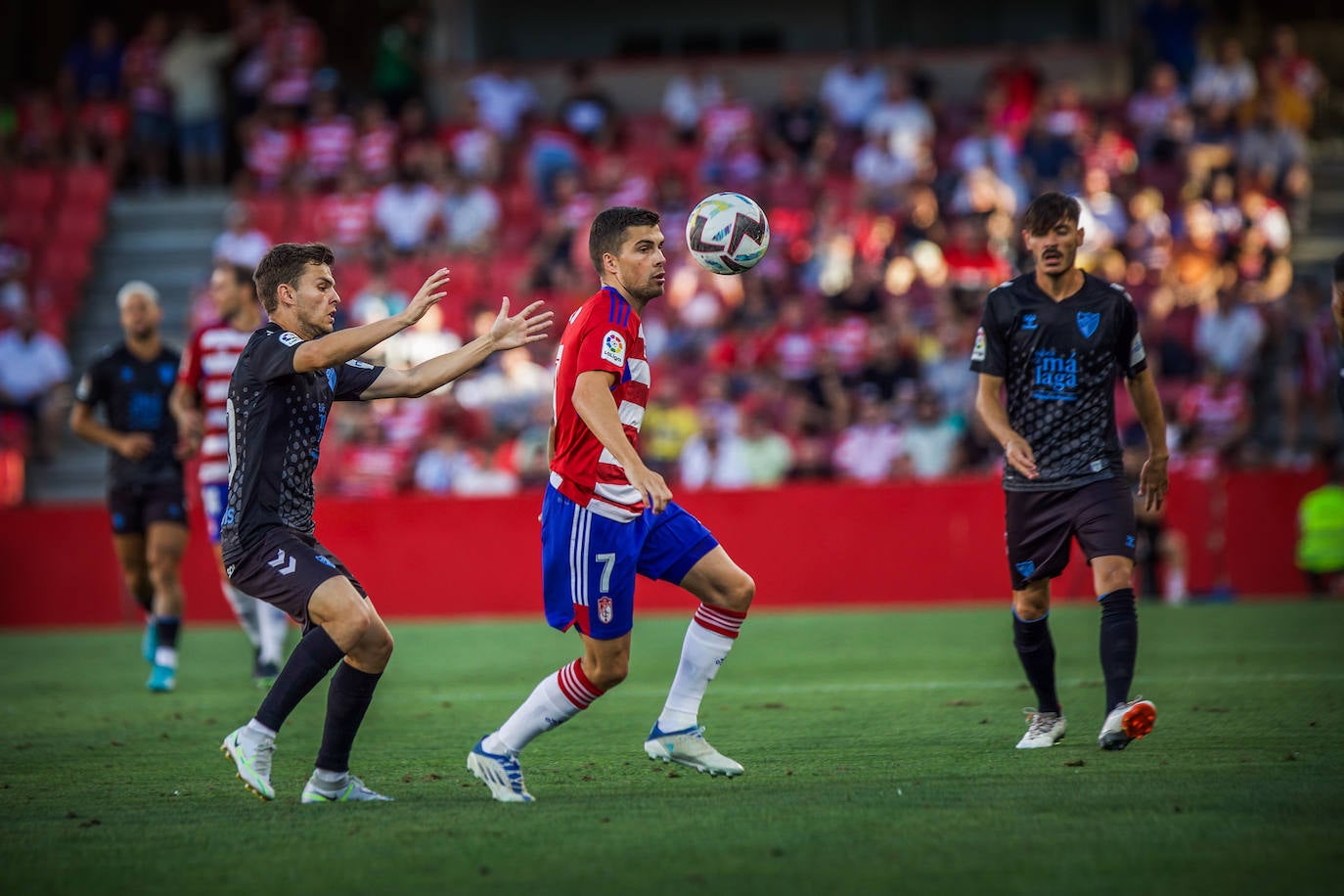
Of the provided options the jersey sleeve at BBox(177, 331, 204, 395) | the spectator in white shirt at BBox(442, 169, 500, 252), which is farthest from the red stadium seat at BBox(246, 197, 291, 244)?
the jersey sleeve at BBox(177, 331, 204, 395)

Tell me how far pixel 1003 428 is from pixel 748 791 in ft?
6.53

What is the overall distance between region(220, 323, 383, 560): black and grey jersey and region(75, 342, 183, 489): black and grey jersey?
4596 mm

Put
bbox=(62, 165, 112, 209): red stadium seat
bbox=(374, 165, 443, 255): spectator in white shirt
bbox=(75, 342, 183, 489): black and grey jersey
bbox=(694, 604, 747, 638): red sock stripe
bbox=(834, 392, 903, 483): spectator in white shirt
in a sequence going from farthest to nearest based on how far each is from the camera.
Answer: bbox=(62, 165, 112, 209): red stadium seat → bbox=(374, 165, 443, 255): spectator in white shirt → bbox=(834, 392, 903, 483): spectator in white shirt → bbox=(75, 342, 183, 489): black and grey jersey → bbox=(694, 604, 747, 638): red sock stripe

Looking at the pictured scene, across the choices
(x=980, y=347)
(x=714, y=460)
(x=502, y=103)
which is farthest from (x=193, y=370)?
(x=502, y=103)

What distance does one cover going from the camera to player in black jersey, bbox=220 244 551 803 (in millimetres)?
5684

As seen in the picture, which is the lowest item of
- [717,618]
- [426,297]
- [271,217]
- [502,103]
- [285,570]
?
[717,618]

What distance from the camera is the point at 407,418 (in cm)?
1791

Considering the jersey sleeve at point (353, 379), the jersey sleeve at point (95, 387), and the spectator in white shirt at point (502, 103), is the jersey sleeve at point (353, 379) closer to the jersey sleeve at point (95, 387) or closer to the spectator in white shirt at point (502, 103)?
the jersey sleeve at point (95, 387)

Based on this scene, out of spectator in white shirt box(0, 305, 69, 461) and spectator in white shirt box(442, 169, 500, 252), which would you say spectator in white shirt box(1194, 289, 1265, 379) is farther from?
spectator in white shirt box(0, 305, 69, 461)

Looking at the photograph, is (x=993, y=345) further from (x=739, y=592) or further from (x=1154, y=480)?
(x=739, y=592)

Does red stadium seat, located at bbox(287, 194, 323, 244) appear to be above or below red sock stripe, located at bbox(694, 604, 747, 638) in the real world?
above

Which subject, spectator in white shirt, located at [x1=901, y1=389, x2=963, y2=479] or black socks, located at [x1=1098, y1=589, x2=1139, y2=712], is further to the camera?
spectator in white shirt, located at [x1=901, y1=389, x2=963, y2=479]

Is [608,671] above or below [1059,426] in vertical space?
below

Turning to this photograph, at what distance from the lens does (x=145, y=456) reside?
10.2 metres
